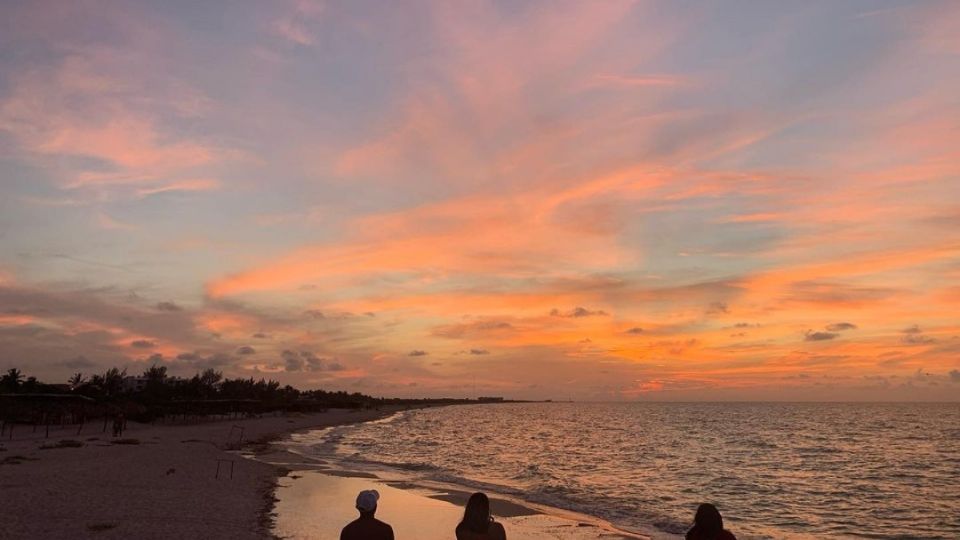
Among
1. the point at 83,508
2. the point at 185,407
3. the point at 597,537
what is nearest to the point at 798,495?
the point at 597,537

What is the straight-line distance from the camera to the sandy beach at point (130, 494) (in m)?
18.4

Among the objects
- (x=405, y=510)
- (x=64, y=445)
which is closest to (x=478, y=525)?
(x=405, y=510)

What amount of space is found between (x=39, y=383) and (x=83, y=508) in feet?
293

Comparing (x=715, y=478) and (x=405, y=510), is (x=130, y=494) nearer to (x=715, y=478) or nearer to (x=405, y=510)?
(x=405, y=510)

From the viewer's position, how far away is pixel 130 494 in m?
24.0

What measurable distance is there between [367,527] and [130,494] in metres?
20.3

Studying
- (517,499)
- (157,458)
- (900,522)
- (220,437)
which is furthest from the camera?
(220,437)

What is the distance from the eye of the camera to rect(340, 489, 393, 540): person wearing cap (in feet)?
27.1

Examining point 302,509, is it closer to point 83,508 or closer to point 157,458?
point 83,508

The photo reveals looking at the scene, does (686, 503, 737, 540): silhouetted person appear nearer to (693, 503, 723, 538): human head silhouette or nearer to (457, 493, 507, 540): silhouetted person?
(693, 503, 723, 538): human head silhouette

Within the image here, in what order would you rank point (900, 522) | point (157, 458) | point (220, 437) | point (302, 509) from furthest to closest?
point (220, 437), point (157, 458), point (900, 522), point (302, 509)

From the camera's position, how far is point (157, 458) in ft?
123

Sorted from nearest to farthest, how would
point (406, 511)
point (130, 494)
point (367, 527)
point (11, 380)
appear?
point (367, 527)
point (130, 494)
point (406, 511)
point (11, 380)

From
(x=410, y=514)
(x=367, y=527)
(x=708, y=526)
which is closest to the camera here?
(x=708, y=526)
